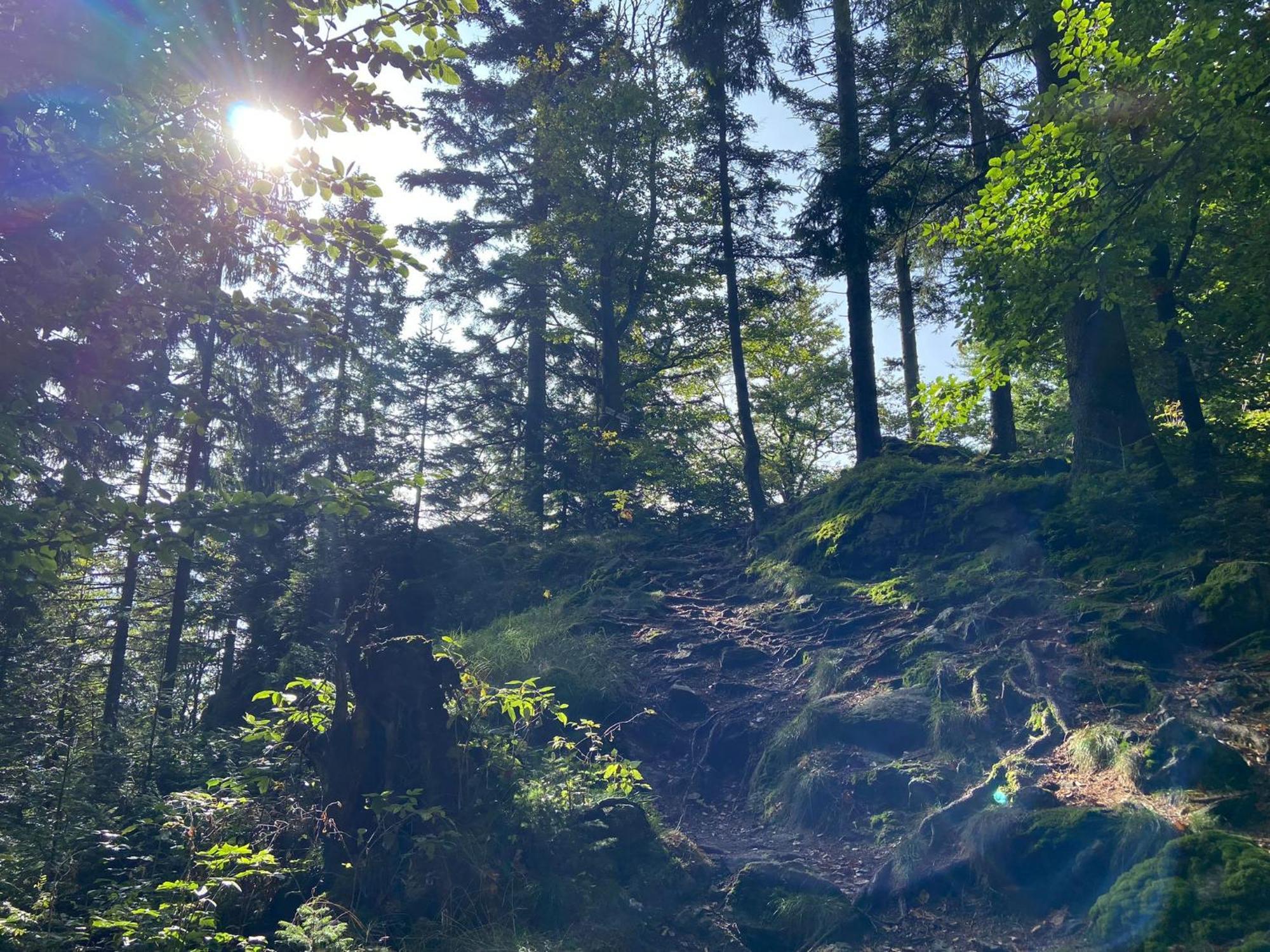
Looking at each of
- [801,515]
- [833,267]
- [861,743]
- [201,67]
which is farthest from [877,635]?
[201,67]

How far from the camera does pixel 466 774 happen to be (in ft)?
20.2

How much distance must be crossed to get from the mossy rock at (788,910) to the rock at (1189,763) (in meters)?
2.28

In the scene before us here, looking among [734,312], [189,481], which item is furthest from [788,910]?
[189,481]

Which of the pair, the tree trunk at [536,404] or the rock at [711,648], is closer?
the rock at [711,648]

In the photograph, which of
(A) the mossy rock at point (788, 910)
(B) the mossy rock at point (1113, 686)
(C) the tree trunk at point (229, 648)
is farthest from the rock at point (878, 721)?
(C) the tree trunk at point (229, 648)

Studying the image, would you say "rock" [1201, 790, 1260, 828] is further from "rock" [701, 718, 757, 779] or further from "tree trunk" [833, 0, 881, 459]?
"tree trunk" [833, 0, 881, 459]

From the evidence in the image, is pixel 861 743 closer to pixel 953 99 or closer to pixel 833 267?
pixel 833 267

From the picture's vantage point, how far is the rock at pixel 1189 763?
17.5ft

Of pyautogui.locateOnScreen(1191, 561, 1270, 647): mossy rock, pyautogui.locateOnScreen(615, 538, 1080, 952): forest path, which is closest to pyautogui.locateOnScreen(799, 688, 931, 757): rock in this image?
pyautogui.locateOnScreen(615, 538, 1080, 952): forest path

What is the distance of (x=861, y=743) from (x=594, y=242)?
504 inches

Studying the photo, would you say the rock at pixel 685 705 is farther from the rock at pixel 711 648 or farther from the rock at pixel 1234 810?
the rock at pixel 1234 810

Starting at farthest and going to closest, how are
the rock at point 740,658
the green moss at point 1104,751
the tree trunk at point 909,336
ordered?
1. the tree trunk at point 909,336
2. the rock at point 740,658
3. the green moss at point 1104,751

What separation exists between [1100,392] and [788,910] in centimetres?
761

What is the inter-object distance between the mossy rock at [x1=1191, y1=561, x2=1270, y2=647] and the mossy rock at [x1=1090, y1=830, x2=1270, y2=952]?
2.78 metres
